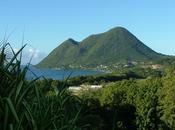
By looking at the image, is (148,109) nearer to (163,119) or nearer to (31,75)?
(163,119)

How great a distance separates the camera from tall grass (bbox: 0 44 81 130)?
19.8 feet

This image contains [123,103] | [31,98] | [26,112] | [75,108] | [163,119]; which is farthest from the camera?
[123,103]

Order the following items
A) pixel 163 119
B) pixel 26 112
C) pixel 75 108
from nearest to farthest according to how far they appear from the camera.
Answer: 1. pixel 26 112
2. pixel 75 108
3. pixel 163 119

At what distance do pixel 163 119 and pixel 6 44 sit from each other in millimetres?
64359

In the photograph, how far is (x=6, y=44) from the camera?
7.00 m

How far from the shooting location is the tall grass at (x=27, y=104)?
6.05 m

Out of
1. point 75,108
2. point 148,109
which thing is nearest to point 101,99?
point 148,109

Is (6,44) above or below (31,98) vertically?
above

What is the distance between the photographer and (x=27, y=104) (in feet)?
20.2

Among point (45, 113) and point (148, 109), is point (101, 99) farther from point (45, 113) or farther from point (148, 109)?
point (45, 113)

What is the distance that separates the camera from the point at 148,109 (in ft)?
240

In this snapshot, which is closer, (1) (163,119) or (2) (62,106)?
(2) (62,106)

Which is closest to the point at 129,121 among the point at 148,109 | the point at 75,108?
the point at 148,109

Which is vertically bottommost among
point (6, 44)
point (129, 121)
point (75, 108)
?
point (129, 121)
